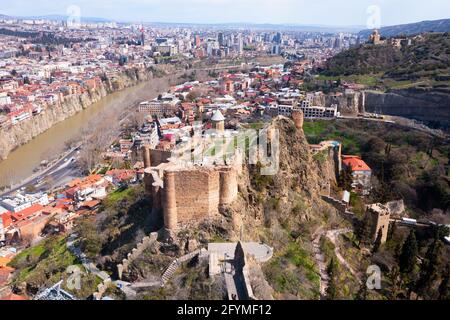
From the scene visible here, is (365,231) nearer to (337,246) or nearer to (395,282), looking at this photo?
(337,246)

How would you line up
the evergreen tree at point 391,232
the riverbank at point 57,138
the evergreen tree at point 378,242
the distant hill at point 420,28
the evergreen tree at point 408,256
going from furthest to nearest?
the distant hill at point 420,28 → the riverbank at point 57,138 → the evergreen tree at point 391,232 → the evergreen tree at point 378,242 → the evergreen tree at point 408,256

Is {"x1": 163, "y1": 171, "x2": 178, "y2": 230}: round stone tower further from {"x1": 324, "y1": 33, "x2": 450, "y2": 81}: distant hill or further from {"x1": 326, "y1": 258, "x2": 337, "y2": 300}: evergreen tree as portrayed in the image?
{"x1": 324, "y1": 33, "x2": 450, "y2": 81}: distant hill

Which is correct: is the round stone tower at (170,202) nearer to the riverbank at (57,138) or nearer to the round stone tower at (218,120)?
the round stone tower at (218,120)

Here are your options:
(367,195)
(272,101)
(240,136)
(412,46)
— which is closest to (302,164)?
(240,136)

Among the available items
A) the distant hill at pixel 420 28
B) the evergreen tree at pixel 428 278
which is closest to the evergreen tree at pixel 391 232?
the evergreen tree at pixel 428 278

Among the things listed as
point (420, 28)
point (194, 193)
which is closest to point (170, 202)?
point (194, 193)

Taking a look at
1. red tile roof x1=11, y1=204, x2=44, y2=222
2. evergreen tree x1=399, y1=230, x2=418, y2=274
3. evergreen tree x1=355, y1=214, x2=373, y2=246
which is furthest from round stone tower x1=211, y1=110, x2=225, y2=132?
red tile roof x1=11, y1=204, x2=44, y2=222

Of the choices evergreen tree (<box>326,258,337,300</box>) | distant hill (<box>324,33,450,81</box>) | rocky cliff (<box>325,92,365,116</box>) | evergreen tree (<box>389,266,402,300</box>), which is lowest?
evergreen tree (<box>389,266,402,300</box>)
